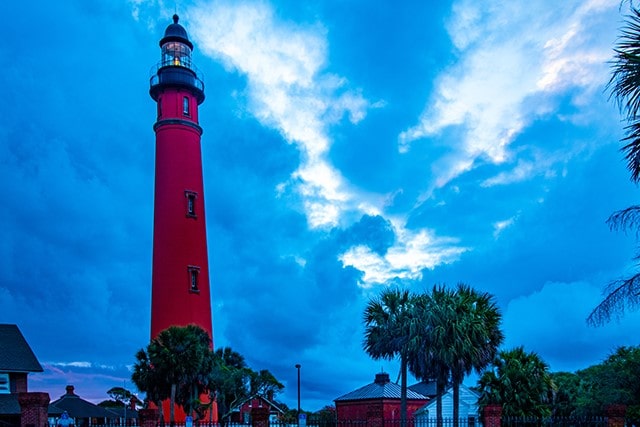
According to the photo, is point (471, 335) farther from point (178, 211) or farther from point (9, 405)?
point (9, 405)

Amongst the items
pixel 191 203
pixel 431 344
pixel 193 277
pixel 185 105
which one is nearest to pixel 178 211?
pixel 191 203

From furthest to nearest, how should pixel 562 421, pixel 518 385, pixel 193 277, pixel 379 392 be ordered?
pixel 379 392, pixel 193 277, pixel 518 385, pixel 562 421

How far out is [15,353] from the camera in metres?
39.0

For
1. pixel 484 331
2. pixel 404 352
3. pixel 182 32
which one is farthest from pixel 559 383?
pixel 182 32

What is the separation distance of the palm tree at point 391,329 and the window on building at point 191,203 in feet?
46.4

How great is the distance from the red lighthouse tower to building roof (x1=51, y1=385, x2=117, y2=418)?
19.9 meters

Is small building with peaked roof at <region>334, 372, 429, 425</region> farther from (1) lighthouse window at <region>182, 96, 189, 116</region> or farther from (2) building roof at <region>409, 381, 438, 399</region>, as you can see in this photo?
(1) lighthouse window at <region>182, 96, 189, 116</region>

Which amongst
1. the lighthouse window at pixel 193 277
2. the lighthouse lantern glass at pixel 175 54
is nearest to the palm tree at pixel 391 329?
the lighthouse window at pixel 193 277

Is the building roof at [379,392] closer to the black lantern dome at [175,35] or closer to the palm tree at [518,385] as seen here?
the palm tree at [518,385]

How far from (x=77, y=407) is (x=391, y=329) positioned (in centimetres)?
3536

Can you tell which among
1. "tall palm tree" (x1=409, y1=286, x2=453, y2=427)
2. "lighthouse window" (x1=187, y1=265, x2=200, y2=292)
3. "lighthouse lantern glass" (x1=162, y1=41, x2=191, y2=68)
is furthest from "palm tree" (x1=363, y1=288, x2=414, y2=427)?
"lighthouse lantern glass" (x1=162, y1=41, x2=191, y2=68)

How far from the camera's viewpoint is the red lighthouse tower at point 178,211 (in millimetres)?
41812

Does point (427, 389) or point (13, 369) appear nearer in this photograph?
point (13, 369)

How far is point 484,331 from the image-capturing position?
33188 mm
